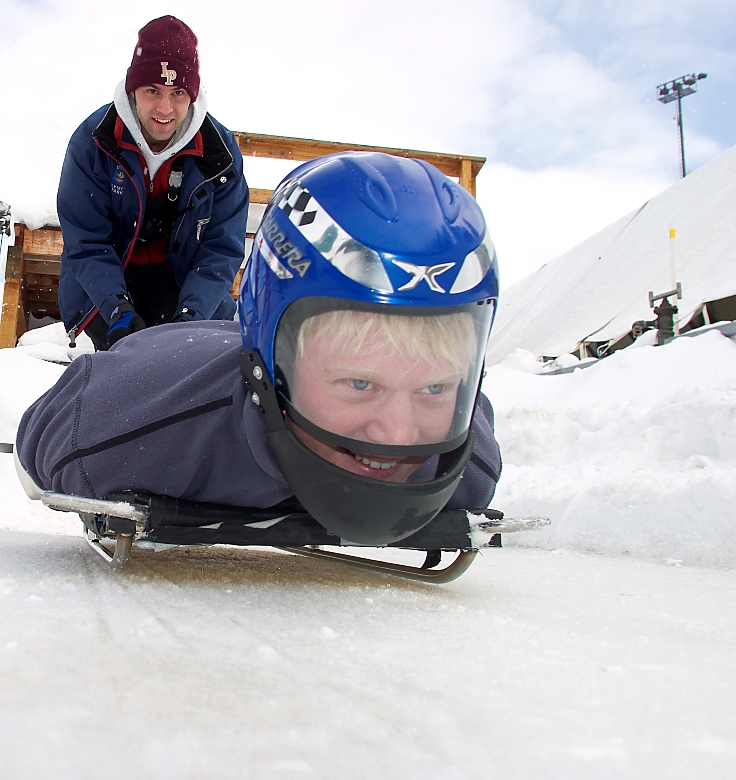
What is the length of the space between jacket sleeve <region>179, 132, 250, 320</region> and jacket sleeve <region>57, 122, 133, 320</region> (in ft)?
0.77

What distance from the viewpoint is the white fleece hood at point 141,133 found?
226 centimetres

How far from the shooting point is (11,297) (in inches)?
268

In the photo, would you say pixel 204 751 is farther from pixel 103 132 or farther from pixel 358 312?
pixel 103 132

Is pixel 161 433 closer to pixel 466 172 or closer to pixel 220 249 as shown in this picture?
pixel 220 249

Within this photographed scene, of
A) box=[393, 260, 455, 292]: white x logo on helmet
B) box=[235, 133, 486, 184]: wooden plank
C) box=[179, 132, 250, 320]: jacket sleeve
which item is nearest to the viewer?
box=[393, 260, 455, 292]: white x logo on helmet

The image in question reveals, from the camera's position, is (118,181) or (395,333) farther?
(118,181)

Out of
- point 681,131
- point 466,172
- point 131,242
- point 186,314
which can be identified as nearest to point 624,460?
point 186,314

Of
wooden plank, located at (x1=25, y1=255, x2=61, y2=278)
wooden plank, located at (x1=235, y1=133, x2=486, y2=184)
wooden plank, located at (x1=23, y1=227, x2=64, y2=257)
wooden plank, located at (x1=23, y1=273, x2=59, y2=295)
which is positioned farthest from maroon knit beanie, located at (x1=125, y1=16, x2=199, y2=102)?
wooden plank, located at (x1=23, y1=273, x2=59, y2=295)

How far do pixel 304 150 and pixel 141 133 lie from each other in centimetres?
414

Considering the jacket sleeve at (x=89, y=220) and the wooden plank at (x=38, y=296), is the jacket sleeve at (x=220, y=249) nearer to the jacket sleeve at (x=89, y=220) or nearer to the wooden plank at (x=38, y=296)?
the jacket sleeve at (x=89, y=220)

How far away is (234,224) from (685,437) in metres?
2.04

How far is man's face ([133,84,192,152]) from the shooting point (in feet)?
7.33

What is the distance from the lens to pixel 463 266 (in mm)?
1263

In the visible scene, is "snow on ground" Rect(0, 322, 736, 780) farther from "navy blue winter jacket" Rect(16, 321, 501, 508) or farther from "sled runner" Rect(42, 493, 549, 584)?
"navy blue winter jacket" Rect(16, 321, 501, 508)
